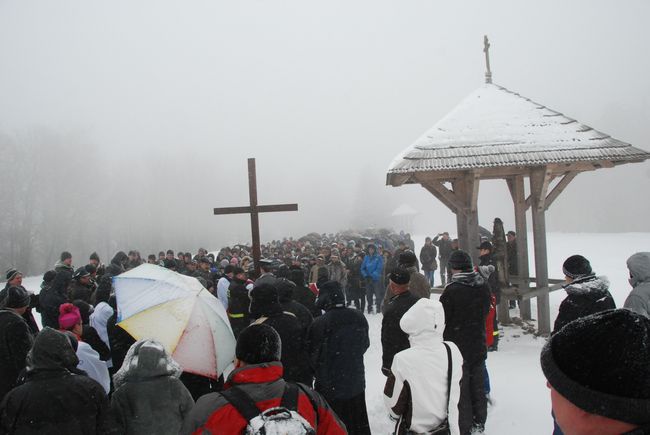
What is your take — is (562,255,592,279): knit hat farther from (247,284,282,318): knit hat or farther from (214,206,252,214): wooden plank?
(214,206,252,214): wooden plank

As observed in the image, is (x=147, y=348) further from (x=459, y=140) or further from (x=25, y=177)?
(x=25, y=177)

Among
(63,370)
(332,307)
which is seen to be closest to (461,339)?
(332,307)

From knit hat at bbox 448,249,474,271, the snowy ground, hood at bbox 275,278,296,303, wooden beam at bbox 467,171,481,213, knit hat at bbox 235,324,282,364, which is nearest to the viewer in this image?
knit hat at bbox 235,324,282,364

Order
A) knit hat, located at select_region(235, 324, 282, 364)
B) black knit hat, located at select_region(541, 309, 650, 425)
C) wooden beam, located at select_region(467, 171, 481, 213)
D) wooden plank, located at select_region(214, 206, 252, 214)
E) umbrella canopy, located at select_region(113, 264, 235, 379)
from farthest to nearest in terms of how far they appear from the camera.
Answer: wooden beam, located at select_region(467, 171, 481, 213)
wooden plank, located at select_region(214, 206, 252, 214)
umbrella canopy, located at select_region(113, 264, 235, 379)
knit hat, located at select_region(235, 324, 282, 364)
black knit hat, located at select_region(541, 309, 650, 425)

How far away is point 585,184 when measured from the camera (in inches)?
2201

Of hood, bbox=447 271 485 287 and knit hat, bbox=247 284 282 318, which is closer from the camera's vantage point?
knit hat, bbox=247 284 282 318

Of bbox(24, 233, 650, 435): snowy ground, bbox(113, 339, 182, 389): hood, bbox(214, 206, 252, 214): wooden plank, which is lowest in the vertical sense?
bbox(24, 233, 650, 435): snowy ground

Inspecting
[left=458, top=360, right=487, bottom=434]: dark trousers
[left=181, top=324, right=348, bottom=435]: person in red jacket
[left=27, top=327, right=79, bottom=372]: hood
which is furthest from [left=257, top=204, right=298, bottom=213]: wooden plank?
[left=181, top=324, right=348, bottom=435]: person in red jacket

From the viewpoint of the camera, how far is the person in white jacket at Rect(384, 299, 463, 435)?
333 centimetres

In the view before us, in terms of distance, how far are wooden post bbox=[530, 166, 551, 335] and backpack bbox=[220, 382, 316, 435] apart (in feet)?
25.2

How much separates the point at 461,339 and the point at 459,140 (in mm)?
4886

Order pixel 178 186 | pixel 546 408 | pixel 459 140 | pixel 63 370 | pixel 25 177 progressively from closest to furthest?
1. pixel 63 370
2. pixel 546 408
3. pixel 459 140
4. pixel 25 177
5. pixel 178 186

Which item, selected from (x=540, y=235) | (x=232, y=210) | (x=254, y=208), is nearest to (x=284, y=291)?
(x=254, y=208)

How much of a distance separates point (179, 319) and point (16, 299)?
194 centimetres
